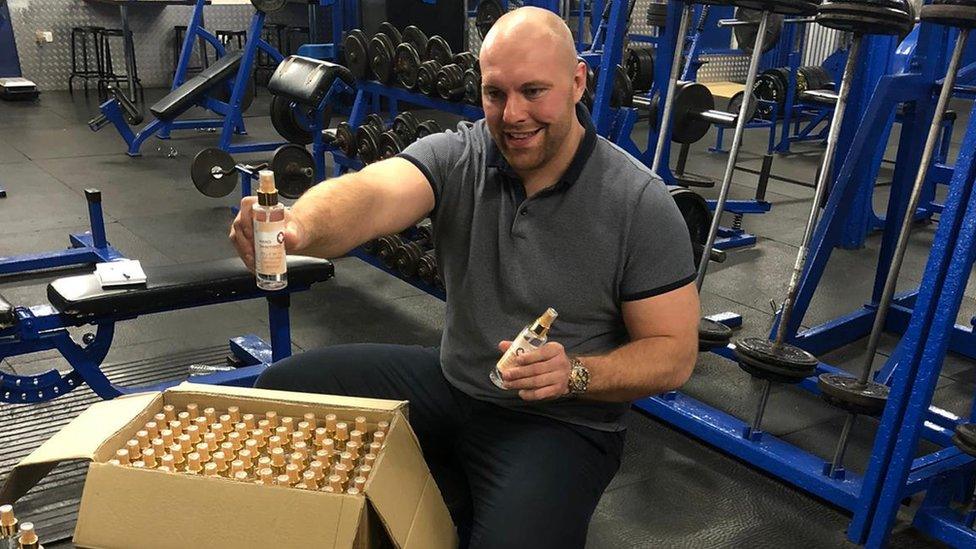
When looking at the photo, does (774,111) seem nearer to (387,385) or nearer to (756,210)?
(756,210)

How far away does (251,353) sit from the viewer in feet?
9.09

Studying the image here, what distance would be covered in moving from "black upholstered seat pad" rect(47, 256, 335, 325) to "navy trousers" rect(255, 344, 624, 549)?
2.40 feet

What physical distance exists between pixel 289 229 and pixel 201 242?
287 cm

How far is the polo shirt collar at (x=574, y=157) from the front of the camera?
1556 mm

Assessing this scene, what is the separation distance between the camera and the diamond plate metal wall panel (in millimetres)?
7809

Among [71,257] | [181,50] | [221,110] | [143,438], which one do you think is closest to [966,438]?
[143,438]

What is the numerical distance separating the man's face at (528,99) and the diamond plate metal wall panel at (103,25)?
683 centimetres

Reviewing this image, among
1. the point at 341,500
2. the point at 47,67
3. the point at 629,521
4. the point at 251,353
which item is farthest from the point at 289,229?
the point at 47,67

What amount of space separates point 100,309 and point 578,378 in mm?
1313

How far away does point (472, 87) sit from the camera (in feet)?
10.7

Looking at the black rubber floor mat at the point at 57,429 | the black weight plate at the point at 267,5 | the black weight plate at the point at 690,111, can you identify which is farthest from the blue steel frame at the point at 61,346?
the black weight plate at the point at 267,5

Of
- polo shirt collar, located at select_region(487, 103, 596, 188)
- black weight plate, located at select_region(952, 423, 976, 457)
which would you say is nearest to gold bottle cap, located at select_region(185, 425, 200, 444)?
polo shirt collar, located at select_region(487, 103, 596, 188)

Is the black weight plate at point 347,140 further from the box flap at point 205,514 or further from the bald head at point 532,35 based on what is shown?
the box flap at point 205,514

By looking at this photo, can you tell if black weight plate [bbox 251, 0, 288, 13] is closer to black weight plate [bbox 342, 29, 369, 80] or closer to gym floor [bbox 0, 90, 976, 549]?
gym floor [bbox 0, 90, 976, 549]
